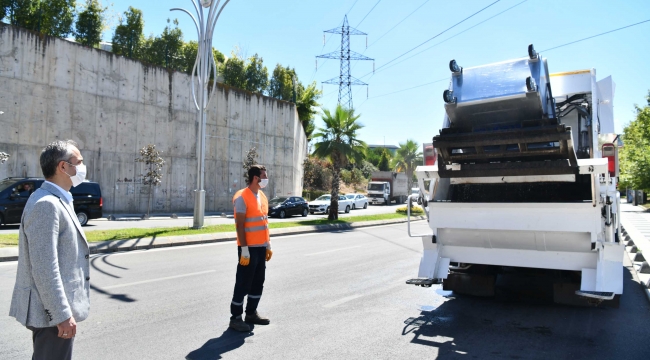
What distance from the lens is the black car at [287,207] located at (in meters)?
28.2

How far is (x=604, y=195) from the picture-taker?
5539 millimetres

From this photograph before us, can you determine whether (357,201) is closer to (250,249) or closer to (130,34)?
(130,34)

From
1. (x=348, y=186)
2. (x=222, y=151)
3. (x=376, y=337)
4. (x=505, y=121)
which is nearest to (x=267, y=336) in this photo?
(x=376, y=337)

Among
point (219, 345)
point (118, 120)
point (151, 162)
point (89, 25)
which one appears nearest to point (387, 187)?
point (151, 162)

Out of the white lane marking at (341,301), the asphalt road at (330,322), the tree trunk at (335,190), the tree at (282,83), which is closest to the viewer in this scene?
the asphalt road at (330,322)

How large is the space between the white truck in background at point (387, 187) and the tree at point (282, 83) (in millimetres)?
12961

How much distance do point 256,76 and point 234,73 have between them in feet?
7.09

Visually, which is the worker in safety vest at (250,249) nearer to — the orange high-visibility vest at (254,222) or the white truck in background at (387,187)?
the orange high-visibility vest at (254,222)

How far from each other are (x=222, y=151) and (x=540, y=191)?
27.6 meters

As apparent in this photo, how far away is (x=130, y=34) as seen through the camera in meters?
29.8

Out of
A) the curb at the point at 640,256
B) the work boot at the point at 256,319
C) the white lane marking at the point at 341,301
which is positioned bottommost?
the white lane marking at the point at 341,301

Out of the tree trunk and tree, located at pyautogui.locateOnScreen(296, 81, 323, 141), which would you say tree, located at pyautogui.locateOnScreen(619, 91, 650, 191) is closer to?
the tree trunk

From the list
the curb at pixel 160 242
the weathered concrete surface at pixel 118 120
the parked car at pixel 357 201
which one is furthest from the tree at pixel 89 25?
the parked car at pixel 357 201

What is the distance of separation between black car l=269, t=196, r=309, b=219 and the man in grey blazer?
25219mm
